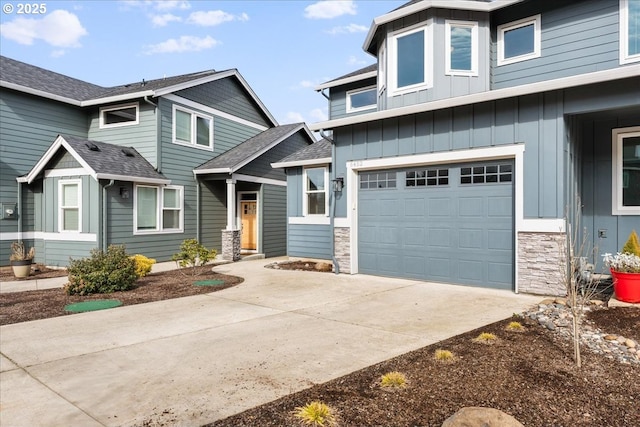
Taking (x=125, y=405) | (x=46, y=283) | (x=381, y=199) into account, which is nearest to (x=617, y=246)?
(x=381, y=199)

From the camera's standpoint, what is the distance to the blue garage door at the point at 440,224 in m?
7.52

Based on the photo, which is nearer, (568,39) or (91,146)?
(568,39)

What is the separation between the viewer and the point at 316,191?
12477mm

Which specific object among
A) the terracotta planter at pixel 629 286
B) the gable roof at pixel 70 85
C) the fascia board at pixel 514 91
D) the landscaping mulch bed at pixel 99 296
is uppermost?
the gable roof at pixel 70 85

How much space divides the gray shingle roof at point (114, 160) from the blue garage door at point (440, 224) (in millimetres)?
6956

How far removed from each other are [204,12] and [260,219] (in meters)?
8.48

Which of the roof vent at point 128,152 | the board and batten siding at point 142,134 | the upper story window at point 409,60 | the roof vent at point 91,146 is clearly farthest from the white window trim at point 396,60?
the roof vent at point 91,146

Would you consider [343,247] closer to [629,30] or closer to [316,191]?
[316,191]

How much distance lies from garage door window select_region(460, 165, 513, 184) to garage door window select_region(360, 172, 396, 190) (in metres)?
1.61

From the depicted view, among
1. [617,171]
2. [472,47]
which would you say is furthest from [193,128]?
[617,171]

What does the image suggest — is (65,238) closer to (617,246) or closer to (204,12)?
(204,12)

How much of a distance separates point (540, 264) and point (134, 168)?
36.5 ft

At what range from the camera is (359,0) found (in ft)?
36.7

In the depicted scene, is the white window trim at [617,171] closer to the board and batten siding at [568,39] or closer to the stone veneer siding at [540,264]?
the board and batten siding at [568,39]
